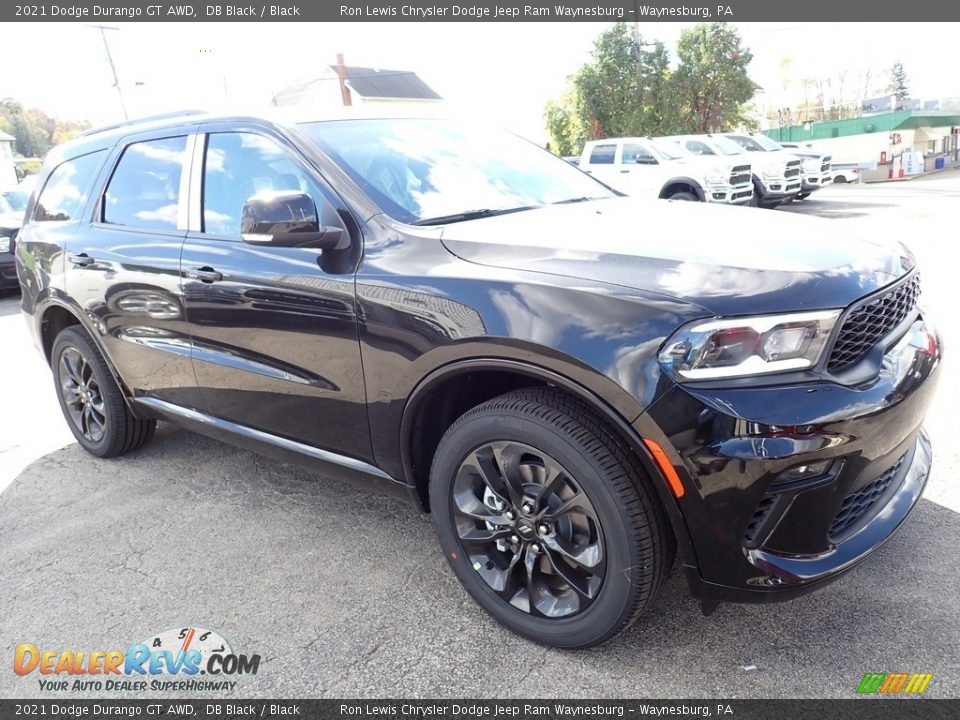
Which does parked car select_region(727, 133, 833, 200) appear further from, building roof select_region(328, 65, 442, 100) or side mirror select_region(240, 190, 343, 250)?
building roof select_region(328, 65, 442, 100)

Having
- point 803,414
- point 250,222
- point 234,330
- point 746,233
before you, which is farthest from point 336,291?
point 803,414

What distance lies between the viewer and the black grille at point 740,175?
14984 mm

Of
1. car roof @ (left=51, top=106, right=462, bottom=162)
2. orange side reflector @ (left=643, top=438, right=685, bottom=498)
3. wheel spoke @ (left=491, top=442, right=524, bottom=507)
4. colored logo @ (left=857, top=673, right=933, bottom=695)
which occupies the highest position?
car roof @ (left=51, top=106, right=462, bottom=162)

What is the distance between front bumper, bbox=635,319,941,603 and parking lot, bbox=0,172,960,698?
37cm

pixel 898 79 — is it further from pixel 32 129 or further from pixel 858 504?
pixel 858 504

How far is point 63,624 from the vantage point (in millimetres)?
2777

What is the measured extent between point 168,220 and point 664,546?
270 centimetres

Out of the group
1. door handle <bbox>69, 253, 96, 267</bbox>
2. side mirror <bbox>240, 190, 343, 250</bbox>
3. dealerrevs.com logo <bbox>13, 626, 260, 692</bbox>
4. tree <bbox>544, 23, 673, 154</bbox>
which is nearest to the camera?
dealerrevs.com logo <bbox>13, 626, 260, 692</bbox>

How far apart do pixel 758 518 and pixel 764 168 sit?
51.8 ft

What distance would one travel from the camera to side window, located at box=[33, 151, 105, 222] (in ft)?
13.4

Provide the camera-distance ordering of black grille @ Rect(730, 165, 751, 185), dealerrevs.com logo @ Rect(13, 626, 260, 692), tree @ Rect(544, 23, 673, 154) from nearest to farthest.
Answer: dealerrevs.com logo @ Rect(13, 626, 260, 692), black grille @ Rect(730, 165, 751, 185), tree @ Rect(544, 23, 673, 154)

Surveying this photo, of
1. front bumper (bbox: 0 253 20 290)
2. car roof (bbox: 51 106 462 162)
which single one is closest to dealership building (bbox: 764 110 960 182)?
front bumper (bbox: 0 253 20 290)

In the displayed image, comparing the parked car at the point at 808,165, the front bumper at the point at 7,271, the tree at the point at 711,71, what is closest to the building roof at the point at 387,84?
the tree at the point at 711,71

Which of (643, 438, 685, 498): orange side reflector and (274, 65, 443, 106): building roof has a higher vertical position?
(274, 65, 443, 106): building roof
